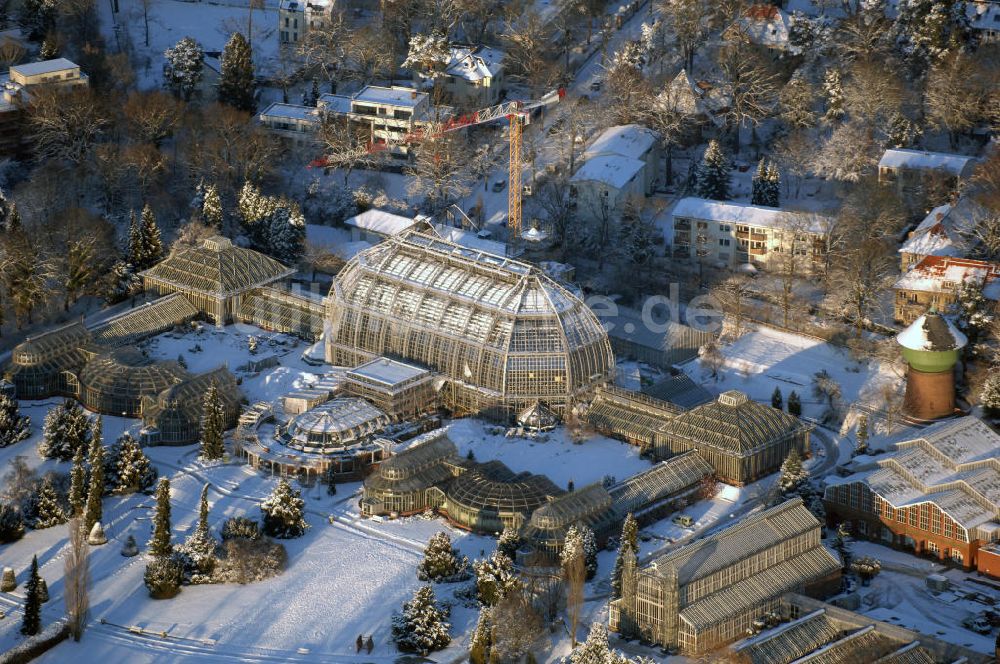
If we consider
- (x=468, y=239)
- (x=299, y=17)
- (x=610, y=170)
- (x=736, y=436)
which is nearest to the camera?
(x=736, y=436)

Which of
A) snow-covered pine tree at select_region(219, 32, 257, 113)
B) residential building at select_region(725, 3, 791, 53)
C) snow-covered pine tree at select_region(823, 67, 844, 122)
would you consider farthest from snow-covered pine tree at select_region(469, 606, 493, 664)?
residential building at select_region(725, 3, 791, 53)

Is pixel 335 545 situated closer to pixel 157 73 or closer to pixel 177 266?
pixel 177 266

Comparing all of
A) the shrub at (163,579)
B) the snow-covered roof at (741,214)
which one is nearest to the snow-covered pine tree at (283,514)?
the shrub at (163,579)

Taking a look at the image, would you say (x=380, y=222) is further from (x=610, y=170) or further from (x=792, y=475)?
(x=792, y=475)

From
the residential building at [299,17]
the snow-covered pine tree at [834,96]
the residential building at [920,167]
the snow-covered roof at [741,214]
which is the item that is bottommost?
the snow-covered roof at [741,214]

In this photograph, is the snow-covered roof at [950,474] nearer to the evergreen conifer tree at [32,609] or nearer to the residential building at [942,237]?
the residential building at [942,237]

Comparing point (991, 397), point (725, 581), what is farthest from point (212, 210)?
point (725, 581)
